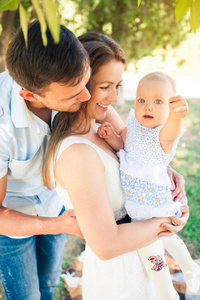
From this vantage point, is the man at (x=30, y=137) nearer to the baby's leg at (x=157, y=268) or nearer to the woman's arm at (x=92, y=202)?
the woman's arm at (x=92, y=202)

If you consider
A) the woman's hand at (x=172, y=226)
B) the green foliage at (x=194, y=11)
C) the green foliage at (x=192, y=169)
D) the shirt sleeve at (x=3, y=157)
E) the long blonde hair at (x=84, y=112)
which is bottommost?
the green foliage at (x=192, y=169)

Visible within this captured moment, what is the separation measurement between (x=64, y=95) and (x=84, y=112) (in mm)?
271

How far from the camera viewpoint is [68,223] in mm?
1664

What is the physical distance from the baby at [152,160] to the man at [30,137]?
38 centimetres

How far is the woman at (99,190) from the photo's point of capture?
1.50 meters

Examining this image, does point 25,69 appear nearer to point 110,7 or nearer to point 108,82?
point 108,82

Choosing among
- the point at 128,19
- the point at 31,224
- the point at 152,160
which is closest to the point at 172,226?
the point at 152,160

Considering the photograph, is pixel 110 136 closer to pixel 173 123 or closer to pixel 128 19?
pixel 173 123

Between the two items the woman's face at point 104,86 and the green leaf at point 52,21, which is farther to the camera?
the woman's face at point 104,86

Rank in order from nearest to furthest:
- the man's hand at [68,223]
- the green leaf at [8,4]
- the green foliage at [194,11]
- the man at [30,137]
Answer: the green leaf at [8,4], the green foliage at [194,11], the man at [30,137], the man's hand at [68,223]

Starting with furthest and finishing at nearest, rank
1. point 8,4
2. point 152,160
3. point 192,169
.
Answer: point 192,169, point 152,160, point 8,4

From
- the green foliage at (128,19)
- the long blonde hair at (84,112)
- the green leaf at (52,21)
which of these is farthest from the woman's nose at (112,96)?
the green foliage at (128,19)

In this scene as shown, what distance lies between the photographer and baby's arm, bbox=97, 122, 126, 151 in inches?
75.4

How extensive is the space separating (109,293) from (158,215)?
54 centimetres
